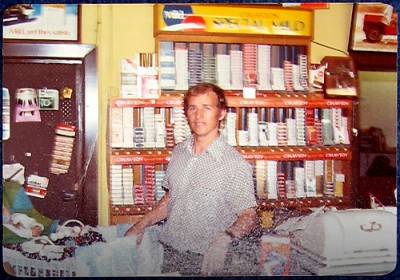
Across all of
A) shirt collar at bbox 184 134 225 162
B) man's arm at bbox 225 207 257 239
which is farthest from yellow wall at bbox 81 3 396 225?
man's arm at bbox 225 207 257 239

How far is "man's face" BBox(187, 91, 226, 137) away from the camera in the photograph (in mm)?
2754

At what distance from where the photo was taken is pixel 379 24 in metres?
2.85

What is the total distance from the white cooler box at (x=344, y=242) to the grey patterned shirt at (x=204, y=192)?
1.14 feet

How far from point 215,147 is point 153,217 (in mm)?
490

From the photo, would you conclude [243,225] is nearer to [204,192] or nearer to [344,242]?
[204,192]

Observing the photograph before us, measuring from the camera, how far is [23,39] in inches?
108

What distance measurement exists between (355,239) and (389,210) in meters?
0.24

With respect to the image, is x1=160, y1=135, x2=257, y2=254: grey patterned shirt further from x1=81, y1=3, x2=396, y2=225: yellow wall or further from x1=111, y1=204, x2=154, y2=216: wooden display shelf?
x1=81, y1=3, x2=396, y2=225: yellow wall

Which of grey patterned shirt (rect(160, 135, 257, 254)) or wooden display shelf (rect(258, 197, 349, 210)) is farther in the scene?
wooden display shelf (rect(258, 197, 349, 210))

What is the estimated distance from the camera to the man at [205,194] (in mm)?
2742

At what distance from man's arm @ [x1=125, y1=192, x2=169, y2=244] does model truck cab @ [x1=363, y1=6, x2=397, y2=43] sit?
1.37 m

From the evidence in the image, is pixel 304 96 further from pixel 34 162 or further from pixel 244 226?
pixel 34 162

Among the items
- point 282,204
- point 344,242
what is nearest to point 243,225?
point 282,204

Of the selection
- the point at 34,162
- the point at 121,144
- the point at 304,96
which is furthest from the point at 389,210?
the point at 34,162
